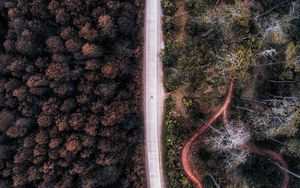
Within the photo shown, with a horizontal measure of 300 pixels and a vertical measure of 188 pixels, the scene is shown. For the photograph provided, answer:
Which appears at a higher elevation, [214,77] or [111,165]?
[214,77]

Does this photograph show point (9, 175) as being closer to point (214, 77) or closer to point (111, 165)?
point (111, 165)

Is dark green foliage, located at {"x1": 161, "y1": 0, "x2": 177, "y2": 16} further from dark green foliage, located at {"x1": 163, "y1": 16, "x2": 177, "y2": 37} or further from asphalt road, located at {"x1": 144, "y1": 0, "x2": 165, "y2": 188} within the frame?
asphalt road, located at {"x1": 144, "y1": 0, "x2": 165, "y2": 188}

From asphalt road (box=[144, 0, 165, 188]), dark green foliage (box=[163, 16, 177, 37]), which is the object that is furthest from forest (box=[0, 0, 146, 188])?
dark green foliage (box=[163, 16, 177, 37])

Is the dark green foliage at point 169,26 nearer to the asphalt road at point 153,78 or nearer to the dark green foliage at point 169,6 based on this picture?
the dark green foliage at point 169,6

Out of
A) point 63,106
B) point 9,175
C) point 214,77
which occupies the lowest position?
point 9,175

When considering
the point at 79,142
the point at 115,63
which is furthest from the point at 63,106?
the point at 115,63

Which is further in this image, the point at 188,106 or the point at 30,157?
the point at 188,106

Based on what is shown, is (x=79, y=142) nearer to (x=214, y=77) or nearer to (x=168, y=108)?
(x=168, y=108)
